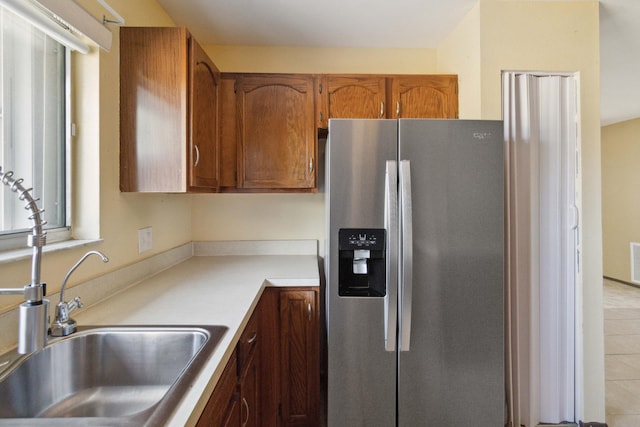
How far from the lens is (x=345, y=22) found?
1.96m

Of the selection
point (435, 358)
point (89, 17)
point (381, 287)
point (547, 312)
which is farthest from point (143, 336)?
point (547, 312)

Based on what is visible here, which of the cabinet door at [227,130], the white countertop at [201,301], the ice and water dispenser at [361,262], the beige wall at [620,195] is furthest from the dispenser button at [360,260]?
the beige wall at [620,195]

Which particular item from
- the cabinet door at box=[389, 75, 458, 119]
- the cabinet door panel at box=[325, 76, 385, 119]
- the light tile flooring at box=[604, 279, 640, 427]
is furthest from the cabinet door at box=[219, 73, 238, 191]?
the light tile flooring at box=[604, 279, 640, 427]

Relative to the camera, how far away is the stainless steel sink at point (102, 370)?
826 millimetres

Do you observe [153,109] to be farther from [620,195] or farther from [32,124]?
[620,195]

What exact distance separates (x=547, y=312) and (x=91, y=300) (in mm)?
2260

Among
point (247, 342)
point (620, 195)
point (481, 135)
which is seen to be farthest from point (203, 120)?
point (620, 195)

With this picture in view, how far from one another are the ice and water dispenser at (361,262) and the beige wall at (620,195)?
5264 millimetres

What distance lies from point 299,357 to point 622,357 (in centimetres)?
291

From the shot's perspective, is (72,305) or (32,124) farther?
(32,124)

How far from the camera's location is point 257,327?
4.79 ft

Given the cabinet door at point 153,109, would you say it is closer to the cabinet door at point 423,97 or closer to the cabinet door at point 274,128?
the cabinet door at point 274,128

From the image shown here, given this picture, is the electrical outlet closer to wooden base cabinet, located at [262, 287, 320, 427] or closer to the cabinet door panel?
wooden base cabinet, located at [262, 287, 320, 427]

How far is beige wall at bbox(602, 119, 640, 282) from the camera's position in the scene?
446cm
